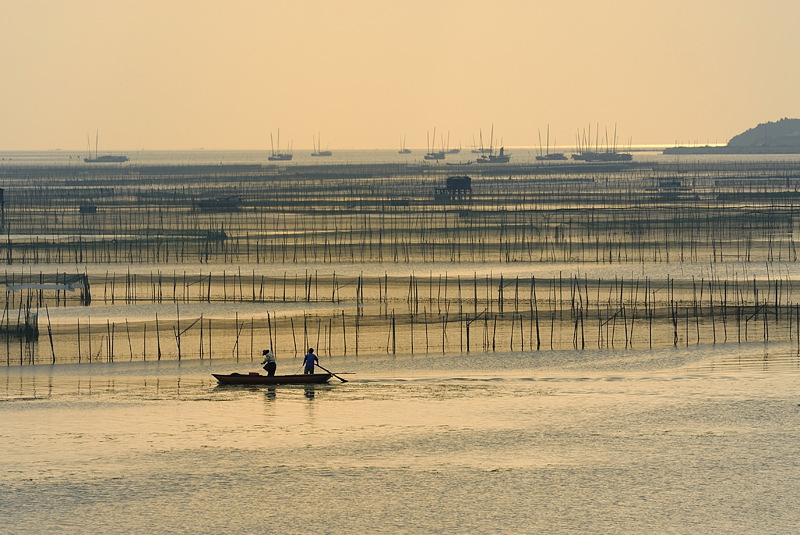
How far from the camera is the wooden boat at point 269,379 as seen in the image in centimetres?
3391

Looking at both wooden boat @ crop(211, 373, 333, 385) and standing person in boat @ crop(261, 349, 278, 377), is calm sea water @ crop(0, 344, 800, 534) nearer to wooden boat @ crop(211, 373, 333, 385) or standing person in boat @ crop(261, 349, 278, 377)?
wooden boat @ crop(211, 373, 333, 385)

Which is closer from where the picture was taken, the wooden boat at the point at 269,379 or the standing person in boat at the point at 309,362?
the wooden boat at the point at 269,379

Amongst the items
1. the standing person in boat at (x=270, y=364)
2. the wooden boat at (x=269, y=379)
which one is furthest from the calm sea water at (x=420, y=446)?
the standing person in boat at (x=270, y=364)

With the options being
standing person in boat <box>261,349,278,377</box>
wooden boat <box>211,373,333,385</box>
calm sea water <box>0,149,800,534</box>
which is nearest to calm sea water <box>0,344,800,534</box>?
calm sea water <box>0,149,800,534</box>

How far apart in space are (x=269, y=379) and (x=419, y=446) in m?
6.88

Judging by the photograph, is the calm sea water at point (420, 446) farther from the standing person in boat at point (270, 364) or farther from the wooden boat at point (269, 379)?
the standing person in boat at point (270, 364)

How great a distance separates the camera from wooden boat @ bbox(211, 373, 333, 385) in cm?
3391

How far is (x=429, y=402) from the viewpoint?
3197 cm

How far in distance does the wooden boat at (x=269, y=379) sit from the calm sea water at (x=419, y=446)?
262 mm

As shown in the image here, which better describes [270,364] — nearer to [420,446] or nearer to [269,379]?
[269,379]

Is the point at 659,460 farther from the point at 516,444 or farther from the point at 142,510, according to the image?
the point at 142,510

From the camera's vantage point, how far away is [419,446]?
93.2 feet

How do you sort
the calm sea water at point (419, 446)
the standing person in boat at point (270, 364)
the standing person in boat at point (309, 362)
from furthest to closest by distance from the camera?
the standing person in boat at point (309, 362) → the standing person in boat at point (270, 364) → the calm sea water at point (419, 446)

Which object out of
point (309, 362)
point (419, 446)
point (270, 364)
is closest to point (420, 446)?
point (419, 446)
